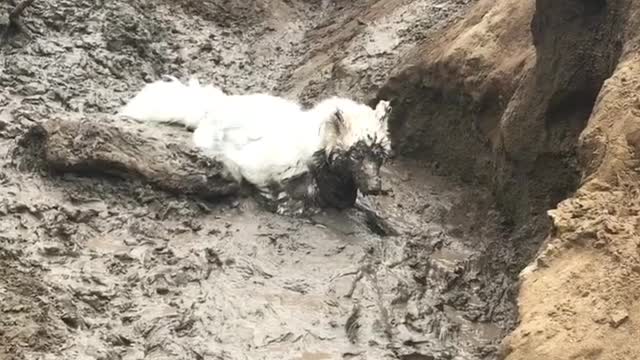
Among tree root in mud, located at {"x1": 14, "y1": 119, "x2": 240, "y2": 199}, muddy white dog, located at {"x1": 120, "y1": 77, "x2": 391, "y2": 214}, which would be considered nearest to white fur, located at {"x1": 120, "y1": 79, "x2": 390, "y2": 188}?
muddy white dog, located at {"x1": 120, "y1": 77, "x2": 391, "y2": 214}

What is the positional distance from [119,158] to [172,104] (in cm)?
99

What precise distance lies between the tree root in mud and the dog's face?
0.75m

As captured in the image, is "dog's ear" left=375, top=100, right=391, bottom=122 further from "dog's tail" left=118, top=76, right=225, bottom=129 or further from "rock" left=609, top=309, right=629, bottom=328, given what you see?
"rock" left=609, top=309, right=629, bottom=328

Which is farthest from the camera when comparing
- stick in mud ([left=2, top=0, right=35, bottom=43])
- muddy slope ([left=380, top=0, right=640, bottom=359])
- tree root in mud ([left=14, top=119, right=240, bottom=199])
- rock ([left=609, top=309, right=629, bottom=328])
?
stick in mud ([left=2, top=0, right=35, bottom=43])

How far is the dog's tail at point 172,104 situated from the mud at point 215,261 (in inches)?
13.4

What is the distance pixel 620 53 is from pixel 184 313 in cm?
270

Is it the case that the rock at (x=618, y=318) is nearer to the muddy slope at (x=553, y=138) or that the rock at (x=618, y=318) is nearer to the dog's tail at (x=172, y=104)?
the muddy slope at (x=553, y=138)

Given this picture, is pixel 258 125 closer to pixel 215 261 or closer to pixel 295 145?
pixel 295 145

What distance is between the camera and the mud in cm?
476

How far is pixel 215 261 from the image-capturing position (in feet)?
18.1

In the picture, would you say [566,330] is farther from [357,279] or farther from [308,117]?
[308,117]

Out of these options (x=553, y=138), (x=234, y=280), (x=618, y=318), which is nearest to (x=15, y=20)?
(x=234, y=280)

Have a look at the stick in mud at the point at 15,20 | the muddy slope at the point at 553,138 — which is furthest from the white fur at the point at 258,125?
the stick in mud at the point at 15,20

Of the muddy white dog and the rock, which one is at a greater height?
the rock
